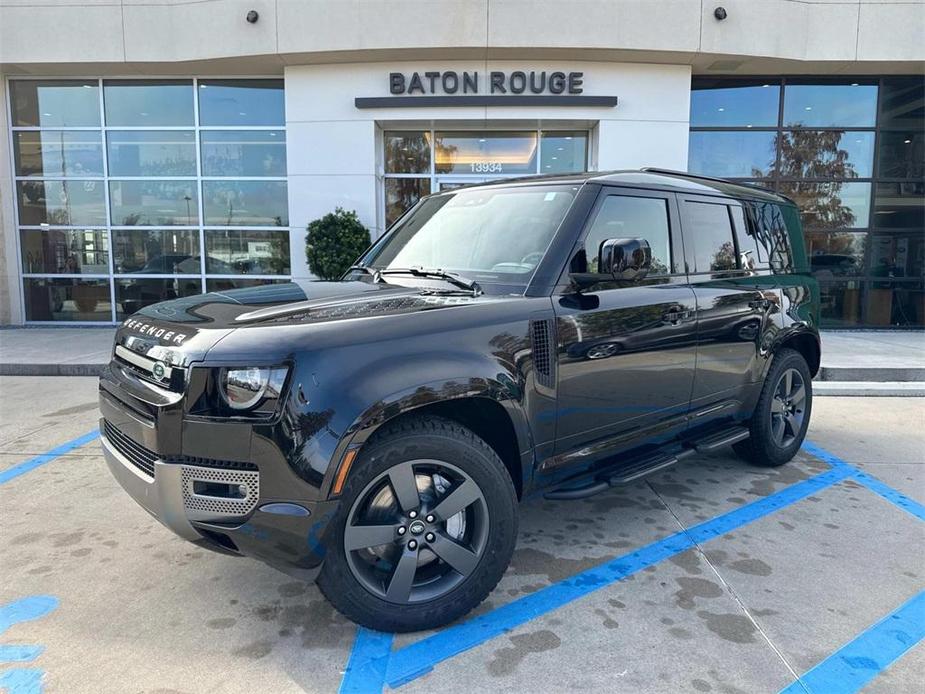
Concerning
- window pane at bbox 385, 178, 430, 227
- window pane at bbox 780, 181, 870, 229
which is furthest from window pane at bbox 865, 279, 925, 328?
window pane at bbox 385, 178, 430, 227

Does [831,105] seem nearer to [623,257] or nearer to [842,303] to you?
[842,303]

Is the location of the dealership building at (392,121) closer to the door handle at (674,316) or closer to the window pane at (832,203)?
the window pane at (832,203)

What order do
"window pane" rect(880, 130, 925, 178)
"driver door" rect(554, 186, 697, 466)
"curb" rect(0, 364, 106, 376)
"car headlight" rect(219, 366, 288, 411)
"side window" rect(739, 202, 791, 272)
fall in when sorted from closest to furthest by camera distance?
1. "car headlight" rect(219, 366, 288, 411)
2. "driver door" rect(554, 186, 697, 466)
3. "side window" rect(739, 202, 791, 272)
4. "curb" rect(0, 364, 106, 376)
5. "window pane" rect(880, 130, 925, 178)

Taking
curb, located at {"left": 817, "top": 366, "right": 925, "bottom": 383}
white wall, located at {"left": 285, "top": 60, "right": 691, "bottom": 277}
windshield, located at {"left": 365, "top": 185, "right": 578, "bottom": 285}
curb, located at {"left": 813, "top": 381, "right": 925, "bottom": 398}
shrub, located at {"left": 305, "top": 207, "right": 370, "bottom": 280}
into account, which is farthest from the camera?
white wall, located at {"left": 285, "top": 60, "right": 691, "bottom": 277}

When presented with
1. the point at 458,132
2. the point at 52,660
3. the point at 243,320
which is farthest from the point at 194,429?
the point at 458,132

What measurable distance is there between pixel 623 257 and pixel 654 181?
99 cm

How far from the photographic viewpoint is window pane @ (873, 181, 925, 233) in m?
12.3

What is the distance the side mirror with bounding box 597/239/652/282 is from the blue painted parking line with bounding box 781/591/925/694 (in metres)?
1.86

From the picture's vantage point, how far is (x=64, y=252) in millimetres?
12703

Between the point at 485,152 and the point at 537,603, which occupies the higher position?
the point at 485,152

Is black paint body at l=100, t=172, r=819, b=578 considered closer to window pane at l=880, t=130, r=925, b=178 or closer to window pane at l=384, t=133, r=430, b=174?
window pane at l=384, t=133, r=430, b=174

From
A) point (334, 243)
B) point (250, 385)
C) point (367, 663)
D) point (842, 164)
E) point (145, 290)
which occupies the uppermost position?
point (842, 164)

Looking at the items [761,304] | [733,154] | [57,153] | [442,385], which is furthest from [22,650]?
[733,154]

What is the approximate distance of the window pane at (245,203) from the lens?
1227 cm
